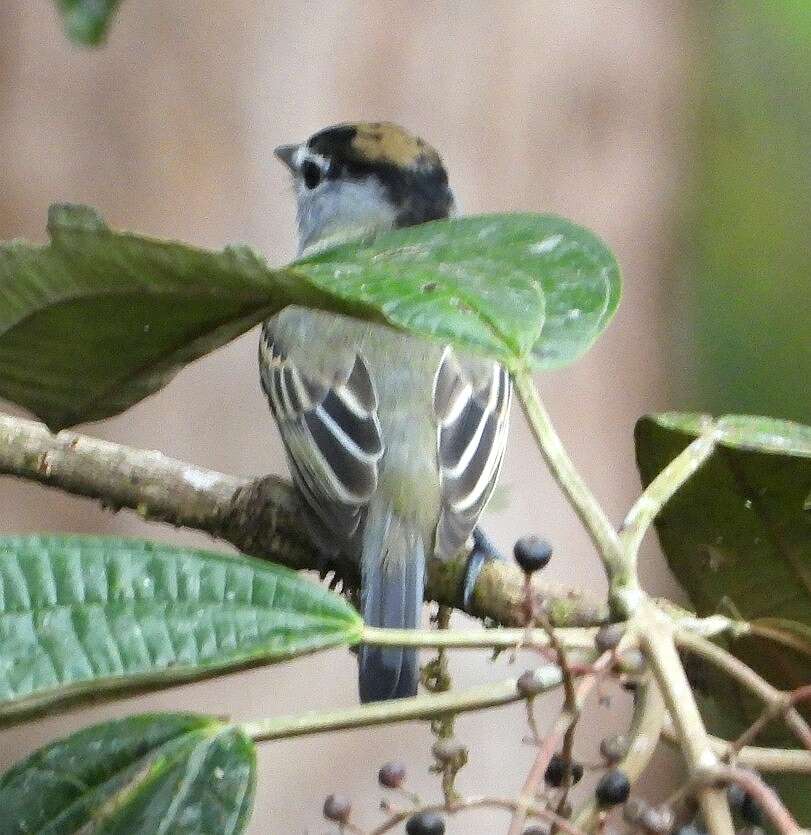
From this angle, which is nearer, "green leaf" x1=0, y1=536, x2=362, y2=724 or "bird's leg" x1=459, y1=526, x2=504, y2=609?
"green leaf" x1=0, y1=536, x2=362, y2=724

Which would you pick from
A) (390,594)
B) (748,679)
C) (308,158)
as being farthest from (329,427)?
(748,679)

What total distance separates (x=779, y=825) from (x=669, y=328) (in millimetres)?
3262

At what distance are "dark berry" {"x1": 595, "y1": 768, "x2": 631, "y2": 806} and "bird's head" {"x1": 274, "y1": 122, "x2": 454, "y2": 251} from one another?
189 centimetres

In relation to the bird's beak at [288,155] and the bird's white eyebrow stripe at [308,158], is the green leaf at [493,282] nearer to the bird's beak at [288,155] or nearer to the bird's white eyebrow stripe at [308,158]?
the bird's white eyebrow stripe at [308,158]

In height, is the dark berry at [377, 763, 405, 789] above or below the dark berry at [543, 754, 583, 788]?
below

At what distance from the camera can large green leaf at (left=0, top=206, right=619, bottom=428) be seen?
87 centimetres

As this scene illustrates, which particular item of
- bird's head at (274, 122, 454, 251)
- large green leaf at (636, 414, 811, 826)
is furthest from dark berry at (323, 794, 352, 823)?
bird's head at (274, 122, 454, 251)

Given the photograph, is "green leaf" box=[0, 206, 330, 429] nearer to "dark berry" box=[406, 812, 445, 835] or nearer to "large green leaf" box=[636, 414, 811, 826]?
"dark berry" box=[406, 812, 445, 835]

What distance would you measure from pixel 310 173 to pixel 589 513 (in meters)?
2.10

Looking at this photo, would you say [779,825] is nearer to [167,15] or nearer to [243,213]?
[243,213]

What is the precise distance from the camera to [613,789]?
2.44ft

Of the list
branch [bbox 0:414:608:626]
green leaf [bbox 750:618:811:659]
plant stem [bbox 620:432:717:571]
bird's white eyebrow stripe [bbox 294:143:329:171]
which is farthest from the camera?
→ bird's white eyebrow stripe [bbox 294:143:329:171]

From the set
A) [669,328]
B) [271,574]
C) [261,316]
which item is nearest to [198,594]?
[271,574]

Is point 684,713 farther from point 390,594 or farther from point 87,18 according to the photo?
point 87,18
